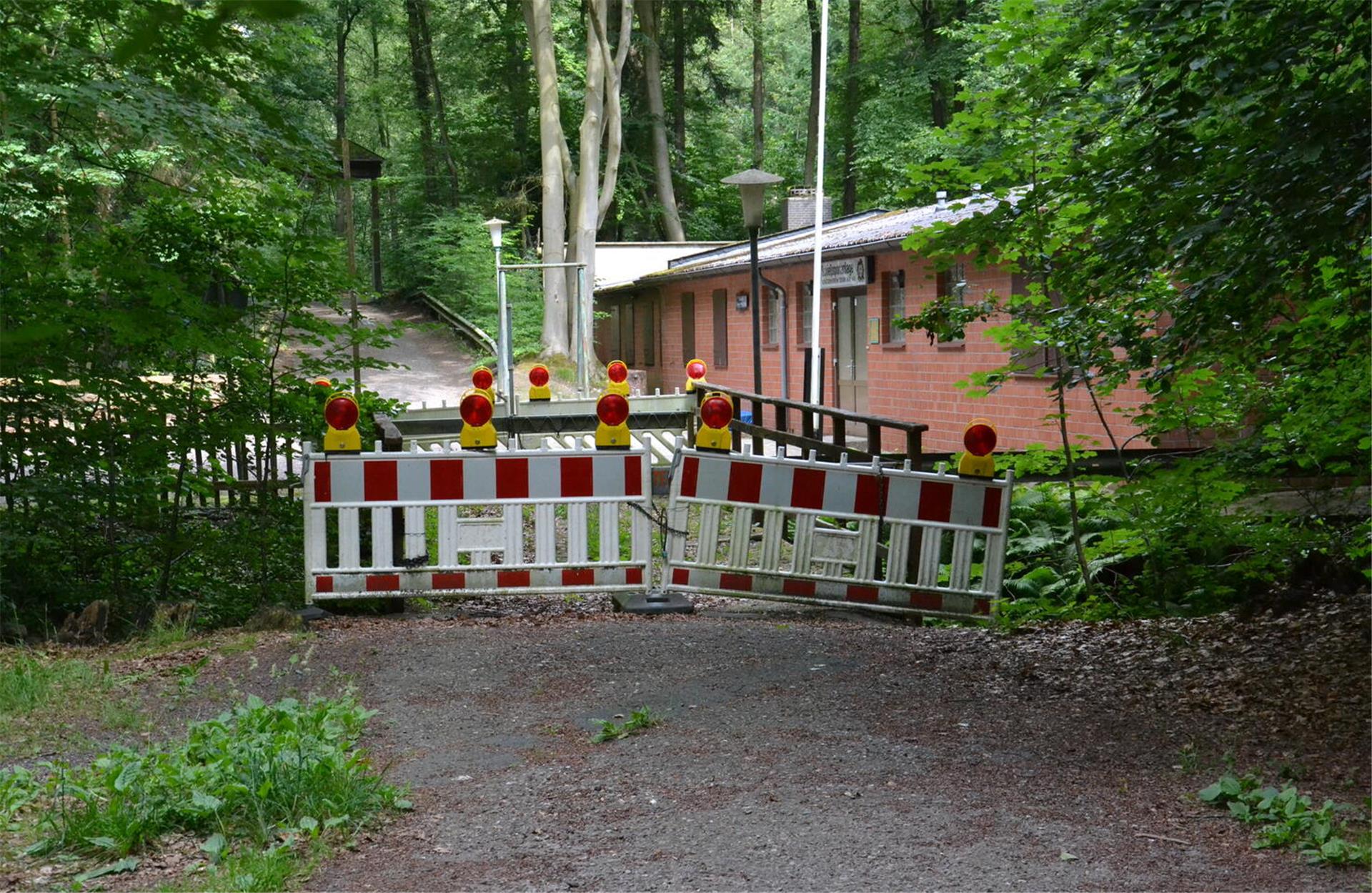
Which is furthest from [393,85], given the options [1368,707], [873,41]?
[1368,707]

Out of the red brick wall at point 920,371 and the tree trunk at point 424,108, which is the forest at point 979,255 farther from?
the tree trunk at point 424,108

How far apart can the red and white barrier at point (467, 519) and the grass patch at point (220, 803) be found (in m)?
3.36

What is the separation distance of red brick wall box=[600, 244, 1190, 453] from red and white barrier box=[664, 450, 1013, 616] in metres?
5.59

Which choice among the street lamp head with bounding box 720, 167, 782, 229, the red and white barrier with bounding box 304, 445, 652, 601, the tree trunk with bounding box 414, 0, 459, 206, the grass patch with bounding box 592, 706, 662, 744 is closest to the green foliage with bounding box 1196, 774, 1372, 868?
the grass patch with bounding box 592, 706, 662, 744

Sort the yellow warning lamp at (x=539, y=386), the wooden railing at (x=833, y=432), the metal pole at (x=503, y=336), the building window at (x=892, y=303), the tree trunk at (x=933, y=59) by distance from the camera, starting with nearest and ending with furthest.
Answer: the wooden railing at (x=833, y=432)
the yellow warning lamp at (x=539, y=386)
the metal pole at (x=503, y=336)
the building window at (x=892, y=303)
the tree trunk at (x=933, y=59)

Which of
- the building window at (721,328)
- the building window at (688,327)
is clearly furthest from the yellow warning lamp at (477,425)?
the building window at (688,327)

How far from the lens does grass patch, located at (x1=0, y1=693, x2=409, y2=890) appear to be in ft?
12.2

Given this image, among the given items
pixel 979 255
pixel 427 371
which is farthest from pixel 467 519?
pixel 427 371

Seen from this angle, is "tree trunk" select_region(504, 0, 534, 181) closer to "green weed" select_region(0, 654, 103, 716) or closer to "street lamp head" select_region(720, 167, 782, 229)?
"street lamp head" select_region(720, 167, 782, 229)

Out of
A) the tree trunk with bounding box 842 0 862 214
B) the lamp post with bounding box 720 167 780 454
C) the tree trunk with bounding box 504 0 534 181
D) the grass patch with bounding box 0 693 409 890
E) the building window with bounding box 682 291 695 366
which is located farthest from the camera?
the tree trunk with bounding box 504 0 534 181

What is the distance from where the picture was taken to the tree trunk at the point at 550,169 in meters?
31.3

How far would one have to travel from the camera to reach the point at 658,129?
45.4 metres

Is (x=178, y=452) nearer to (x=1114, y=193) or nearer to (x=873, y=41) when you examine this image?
(x=1114, y=193)

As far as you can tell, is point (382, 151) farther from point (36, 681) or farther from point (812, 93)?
point (36, 681)
